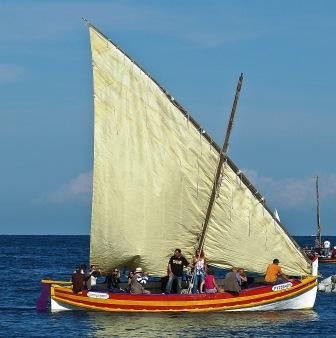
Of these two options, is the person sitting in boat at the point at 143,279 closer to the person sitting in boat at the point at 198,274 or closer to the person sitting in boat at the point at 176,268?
the person sitting in boat at the point at 176,268

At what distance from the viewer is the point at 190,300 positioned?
2003 inches

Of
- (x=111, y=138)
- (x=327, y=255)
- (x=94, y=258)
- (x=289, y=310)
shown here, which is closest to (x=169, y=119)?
(x=111, y=138)

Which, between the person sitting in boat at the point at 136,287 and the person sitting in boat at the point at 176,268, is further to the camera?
the person sitting in boat at the point at 136,287

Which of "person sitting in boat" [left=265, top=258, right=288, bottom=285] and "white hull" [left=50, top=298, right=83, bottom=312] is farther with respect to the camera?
"white hull" [left=50, top=298, right=83, bottom=312]

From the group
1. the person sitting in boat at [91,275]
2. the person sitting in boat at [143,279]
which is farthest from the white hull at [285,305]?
the person sitting in boat at [143,279]

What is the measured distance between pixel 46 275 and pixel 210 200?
46.2 metres

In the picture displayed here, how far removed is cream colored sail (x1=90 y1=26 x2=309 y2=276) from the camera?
170 ft

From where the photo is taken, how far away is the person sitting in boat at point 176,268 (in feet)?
167

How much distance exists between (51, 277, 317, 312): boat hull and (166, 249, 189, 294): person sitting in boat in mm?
991

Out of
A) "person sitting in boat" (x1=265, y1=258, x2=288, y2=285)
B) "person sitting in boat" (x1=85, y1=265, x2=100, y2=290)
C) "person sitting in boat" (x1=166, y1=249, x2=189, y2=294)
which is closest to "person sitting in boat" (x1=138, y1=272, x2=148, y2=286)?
"person sitting in boat" (x1=166, y1=249, x2=189, y2=294)

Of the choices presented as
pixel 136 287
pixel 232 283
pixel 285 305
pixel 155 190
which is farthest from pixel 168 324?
pixel 285 305

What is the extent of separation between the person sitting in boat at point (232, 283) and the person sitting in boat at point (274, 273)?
1.78 m

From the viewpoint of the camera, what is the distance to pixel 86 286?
2047 inches

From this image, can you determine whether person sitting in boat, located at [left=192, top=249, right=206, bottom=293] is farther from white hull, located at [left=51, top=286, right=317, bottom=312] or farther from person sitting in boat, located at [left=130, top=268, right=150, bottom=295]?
person sitting in boat, located at [left=130, top=268, right=150, bottom=295]
